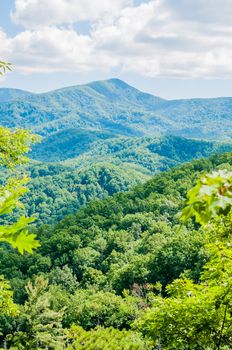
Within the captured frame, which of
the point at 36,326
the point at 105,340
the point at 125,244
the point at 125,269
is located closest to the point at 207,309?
the point at 36,326

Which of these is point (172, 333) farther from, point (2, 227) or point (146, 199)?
point (146, 199)

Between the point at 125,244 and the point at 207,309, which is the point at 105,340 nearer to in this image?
the point at 207,309

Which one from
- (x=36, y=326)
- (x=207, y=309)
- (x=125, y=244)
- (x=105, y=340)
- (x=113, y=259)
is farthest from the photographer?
(x=125, y=244)

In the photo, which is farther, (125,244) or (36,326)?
(125,244)

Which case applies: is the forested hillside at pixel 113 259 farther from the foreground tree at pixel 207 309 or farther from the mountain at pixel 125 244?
the foreground tree at pixel 207 309

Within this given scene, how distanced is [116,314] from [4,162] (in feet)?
173

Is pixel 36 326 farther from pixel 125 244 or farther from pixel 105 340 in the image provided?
pixel 125 244

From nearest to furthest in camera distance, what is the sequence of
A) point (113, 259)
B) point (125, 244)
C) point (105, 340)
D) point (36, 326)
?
1. point (36, 326)
2. point (105, 340)
3. point (113, 259)
4. point (125, 244)

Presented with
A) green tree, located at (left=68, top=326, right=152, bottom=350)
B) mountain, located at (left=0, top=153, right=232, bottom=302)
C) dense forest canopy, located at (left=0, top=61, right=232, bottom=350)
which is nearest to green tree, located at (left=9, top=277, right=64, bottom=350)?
dense forest canopy, located at (left=0, top=61, right=232, bottom=350)

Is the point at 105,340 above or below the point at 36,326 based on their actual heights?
below

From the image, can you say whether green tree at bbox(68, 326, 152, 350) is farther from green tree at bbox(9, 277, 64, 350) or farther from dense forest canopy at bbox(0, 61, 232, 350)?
green tree at bbox(9, 277, 64, 350)

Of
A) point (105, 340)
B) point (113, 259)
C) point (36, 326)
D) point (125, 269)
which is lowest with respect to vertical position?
point (113, 259)

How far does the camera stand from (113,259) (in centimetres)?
8850

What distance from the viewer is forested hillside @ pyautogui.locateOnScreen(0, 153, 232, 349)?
196 feet
